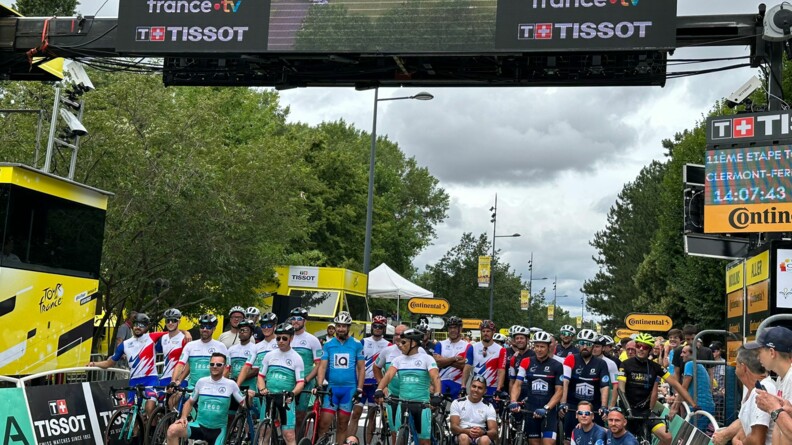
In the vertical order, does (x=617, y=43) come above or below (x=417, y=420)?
above

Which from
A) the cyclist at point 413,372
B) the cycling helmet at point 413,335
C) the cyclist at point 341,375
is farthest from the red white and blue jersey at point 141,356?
the cycling helmet at point 413,335

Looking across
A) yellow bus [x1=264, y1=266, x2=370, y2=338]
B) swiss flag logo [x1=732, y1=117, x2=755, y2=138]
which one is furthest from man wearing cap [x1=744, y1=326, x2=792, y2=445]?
yellow bus [x1=264, y1=266, x2=370, y2=338]

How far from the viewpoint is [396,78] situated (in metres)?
13.0

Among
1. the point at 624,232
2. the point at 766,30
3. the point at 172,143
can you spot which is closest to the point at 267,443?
the point at 766,30

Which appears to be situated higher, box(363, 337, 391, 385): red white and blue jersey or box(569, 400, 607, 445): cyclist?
box(363, 337, 391, 385): red white and blue jersey

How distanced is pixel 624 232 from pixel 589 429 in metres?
78.5

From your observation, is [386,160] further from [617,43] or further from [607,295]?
[617,43]

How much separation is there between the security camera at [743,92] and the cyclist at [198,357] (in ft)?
27.6

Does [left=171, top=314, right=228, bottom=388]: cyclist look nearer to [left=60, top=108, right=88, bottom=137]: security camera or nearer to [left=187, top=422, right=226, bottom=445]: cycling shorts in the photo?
[left=187, top=422, right=226, bottom=445]: cycling shorts

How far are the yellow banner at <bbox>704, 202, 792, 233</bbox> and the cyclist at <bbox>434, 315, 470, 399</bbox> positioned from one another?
4765 mm

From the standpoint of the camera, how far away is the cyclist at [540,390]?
12852 mm

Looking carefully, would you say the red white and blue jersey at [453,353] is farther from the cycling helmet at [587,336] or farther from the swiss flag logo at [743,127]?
the swiss flag logo at [743,127]

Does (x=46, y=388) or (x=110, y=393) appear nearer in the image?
(x=46, y=388)

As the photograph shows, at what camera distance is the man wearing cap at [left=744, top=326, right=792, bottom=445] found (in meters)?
5.64
